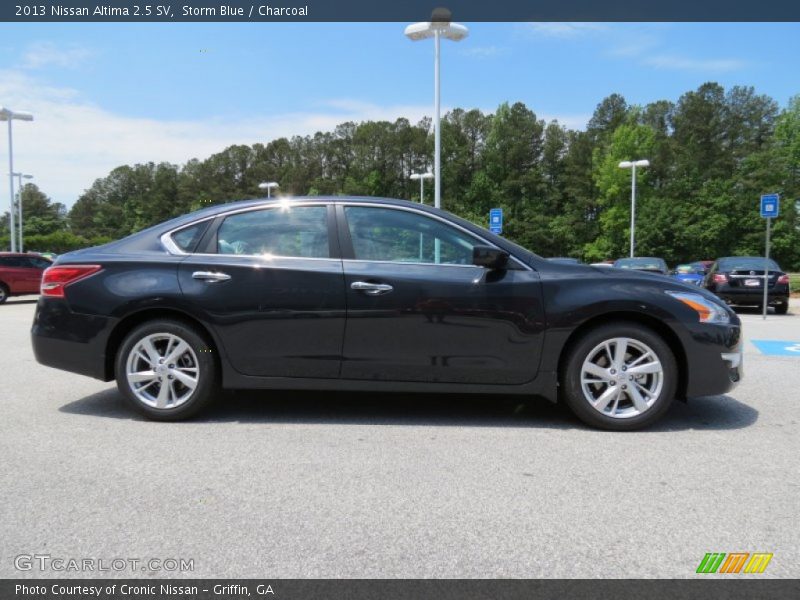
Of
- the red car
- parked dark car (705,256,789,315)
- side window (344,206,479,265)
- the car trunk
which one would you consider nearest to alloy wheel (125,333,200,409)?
side window (344,206,479,265)

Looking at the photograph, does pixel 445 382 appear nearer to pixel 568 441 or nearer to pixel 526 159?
pixel 568 441

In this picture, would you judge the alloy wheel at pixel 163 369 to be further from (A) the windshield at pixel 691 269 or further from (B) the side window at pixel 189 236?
(A) the windshield at pixel 691 269

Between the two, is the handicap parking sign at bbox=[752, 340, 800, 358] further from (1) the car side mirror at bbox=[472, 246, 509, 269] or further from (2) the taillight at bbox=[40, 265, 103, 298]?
(2) the taillight at bbox=[40, 265, 103, 298]

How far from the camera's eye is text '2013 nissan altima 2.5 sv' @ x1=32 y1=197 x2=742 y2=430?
14.3 ft

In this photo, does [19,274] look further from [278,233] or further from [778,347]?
[778,347]

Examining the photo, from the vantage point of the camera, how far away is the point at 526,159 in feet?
237

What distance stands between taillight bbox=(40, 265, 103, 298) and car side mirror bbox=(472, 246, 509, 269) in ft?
8.97

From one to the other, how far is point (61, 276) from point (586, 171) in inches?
2666

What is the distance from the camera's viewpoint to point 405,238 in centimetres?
459

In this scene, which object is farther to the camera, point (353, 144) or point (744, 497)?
point (353, 144)

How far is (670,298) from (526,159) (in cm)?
7086
